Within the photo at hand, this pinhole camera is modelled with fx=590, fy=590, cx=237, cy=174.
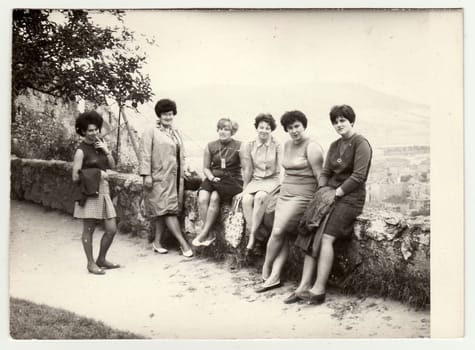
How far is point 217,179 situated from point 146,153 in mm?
744

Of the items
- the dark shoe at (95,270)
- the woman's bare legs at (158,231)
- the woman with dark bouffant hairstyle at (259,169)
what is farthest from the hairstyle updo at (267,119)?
the dark shoe at (95,270)

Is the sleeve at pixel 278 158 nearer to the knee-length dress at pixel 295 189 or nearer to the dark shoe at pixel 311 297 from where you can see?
the knee-length dress at pixel 295 189

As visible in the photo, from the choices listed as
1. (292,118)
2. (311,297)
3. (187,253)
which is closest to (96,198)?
(187,253)

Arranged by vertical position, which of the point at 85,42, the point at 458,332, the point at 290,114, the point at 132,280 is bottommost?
the point at 458,332

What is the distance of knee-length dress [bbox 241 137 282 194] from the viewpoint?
561 cm

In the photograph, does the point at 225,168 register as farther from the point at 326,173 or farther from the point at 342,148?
the point at 342,148

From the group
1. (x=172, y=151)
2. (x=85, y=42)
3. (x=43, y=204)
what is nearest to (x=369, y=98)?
(x=172, y=151)

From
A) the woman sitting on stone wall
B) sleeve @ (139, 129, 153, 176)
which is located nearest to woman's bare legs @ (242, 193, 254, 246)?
the woman sitting on stone wall

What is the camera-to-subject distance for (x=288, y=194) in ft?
18.2

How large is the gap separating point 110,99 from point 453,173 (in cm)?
339

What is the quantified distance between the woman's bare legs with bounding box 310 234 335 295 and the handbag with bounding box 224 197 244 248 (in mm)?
808

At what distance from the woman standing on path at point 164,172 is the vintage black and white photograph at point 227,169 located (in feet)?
0.05

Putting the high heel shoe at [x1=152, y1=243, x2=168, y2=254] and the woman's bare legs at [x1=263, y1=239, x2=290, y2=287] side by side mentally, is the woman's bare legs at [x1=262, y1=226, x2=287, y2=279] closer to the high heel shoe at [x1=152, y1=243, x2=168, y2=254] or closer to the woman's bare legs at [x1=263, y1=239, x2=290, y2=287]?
the woman's bare legs at [x1=263, y1=239, x2=290, y2=287]

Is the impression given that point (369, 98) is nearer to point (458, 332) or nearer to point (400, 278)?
point (400, 278)
